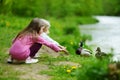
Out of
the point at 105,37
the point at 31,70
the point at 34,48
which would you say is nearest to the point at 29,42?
the point at 34,48

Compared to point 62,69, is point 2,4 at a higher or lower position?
higher

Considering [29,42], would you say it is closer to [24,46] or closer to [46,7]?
[24,46]

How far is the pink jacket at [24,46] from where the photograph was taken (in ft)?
27.4

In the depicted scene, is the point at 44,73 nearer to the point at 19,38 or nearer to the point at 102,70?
the point at 19,38

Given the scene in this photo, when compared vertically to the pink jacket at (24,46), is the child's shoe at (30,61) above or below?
below

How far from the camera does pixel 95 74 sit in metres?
5.49

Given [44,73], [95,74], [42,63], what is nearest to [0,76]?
[44,73]

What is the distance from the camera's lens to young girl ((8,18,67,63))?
329 inches

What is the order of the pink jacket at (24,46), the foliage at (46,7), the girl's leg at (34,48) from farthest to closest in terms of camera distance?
the foliage at (46,7) → the girl's leg at (34,48) → the pink jacket at (24,46)

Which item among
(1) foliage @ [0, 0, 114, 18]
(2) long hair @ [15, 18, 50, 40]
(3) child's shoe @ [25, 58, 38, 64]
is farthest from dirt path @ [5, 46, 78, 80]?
(1) foliage @ [0, 0, 114, 18]

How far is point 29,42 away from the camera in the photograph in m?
8.51

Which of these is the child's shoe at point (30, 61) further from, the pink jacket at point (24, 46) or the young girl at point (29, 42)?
the pink jacket at point (24, 46)

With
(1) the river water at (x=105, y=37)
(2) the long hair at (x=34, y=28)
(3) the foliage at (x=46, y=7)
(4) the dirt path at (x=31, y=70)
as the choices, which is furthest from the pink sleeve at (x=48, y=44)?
(3) the foliage at (x=46, y=7)

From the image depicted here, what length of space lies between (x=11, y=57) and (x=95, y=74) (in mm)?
3273
